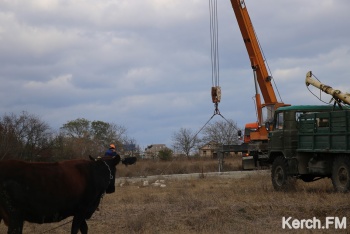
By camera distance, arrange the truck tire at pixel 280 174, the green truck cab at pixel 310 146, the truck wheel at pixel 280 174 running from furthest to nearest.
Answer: the truck wheel at pixel 280 174, the truck tire at pixel 280 174, the green truck cab at pixel 310 146

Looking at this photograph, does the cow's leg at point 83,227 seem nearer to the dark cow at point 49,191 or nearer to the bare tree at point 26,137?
the dark cow at point 49,191

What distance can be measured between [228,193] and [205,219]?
19.6ft

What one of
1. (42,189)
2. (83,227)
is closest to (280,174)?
(83,227)

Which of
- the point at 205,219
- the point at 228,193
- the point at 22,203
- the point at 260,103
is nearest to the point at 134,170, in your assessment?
the point at 260,103

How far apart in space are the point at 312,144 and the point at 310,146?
0.16 meters

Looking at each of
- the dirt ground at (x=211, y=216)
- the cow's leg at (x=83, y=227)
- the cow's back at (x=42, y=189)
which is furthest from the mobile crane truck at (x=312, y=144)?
the cow's back at (x=42, y=189)

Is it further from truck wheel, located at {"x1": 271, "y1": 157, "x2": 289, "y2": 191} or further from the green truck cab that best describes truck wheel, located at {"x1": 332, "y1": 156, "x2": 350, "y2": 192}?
truck wheel, located at {"x1": 271, "y1": 157, "x2": 289, "y2": 191}

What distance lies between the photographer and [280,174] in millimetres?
→ 18469

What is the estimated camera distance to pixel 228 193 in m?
17.1

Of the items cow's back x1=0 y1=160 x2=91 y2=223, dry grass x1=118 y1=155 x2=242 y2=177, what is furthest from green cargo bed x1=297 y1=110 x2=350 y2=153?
dry grass x1=118 y1=155 x2=242 y2=177

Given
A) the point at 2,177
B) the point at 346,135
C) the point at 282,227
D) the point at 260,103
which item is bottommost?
the point at 282,227

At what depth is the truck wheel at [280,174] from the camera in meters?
17.9

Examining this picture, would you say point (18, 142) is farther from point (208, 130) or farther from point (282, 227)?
Result: point (208, 130)

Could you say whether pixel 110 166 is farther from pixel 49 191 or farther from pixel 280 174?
pixel 280 174
